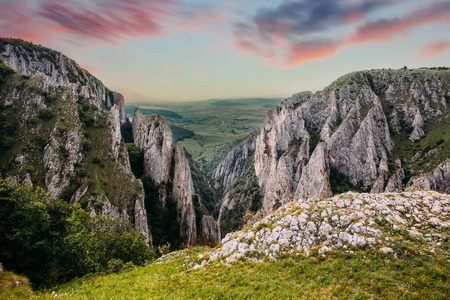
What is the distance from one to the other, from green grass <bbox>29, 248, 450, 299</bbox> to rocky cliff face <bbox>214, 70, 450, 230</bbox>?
66.9 m

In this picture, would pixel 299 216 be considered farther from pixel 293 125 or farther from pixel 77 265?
pixel 293 125

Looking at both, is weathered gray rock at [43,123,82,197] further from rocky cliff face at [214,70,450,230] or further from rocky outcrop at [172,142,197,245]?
rocky cliff face at [214,70,450,230]

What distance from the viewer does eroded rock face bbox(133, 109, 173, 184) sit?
78.5 meters

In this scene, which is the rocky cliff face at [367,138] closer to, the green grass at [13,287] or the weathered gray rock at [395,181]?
the weathered gray rock at [395,181]

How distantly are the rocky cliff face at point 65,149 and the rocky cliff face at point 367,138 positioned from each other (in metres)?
60.4

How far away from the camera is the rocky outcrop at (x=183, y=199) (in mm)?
70375

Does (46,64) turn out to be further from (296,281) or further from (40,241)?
(296,281)

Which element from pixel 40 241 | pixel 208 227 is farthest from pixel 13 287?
pixel 208 227

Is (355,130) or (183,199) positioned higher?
(355,130)

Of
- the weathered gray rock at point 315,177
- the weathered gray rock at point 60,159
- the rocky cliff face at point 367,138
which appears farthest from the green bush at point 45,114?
the weathered gray rock at point 315,177

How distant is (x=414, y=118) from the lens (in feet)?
332

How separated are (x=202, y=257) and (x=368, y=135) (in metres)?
114

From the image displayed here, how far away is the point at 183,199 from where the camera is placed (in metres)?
75.1

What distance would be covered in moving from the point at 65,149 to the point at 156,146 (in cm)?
3212
